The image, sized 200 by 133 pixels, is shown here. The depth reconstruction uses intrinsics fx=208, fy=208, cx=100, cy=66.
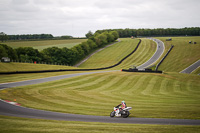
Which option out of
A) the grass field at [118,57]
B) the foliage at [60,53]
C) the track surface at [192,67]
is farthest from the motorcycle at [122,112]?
the foliage at [60,53]

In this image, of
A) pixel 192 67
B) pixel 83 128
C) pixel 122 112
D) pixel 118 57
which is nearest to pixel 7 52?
pixel 118 57

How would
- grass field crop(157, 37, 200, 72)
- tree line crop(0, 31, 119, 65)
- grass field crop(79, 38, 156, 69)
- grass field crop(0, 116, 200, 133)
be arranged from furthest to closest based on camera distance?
grass field crop(79, 38, 156, 69) < tree line crop(0, 31, 119, 65) < grass field crop(157, 37, 200, 72) < grass field crop(0, 116, 200, 133)

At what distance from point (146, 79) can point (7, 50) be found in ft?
212

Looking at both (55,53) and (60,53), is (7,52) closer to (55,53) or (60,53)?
(55,53)

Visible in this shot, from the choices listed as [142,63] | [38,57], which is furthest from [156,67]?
[38,57]

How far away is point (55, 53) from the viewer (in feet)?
373

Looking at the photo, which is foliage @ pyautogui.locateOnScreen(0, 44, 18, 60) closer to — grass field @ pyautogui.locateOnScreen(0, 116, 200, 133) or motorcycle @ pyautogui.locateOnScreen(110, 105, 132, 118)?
grass field @ pyautogui.locateOnScreen(0, 116, 200, 133)

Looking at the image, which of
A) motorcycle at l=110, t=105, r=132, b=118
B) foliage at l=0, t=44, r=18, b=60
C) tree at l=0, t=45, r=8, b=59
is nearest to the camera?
motorcycle at l=110, t=105, r=132, b=118

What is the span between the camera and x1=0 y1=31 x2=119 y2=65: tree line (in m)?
91.3

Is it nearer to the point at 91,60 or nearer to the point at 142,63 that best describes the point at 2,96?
the point at 142,63

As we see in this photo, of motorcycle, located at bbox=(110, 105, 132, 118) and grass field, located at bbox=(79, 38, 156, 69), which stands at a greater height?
grass field, located at bbox=(79, 38, 156, 69)

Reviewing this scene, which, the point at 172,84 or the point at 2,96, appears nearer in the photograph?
the point at 2,96

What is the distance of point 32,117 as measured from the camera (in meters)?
19.3

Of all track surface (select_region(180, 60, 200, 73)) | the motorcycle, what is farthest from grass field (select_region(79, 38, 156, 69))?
the motorcycle
